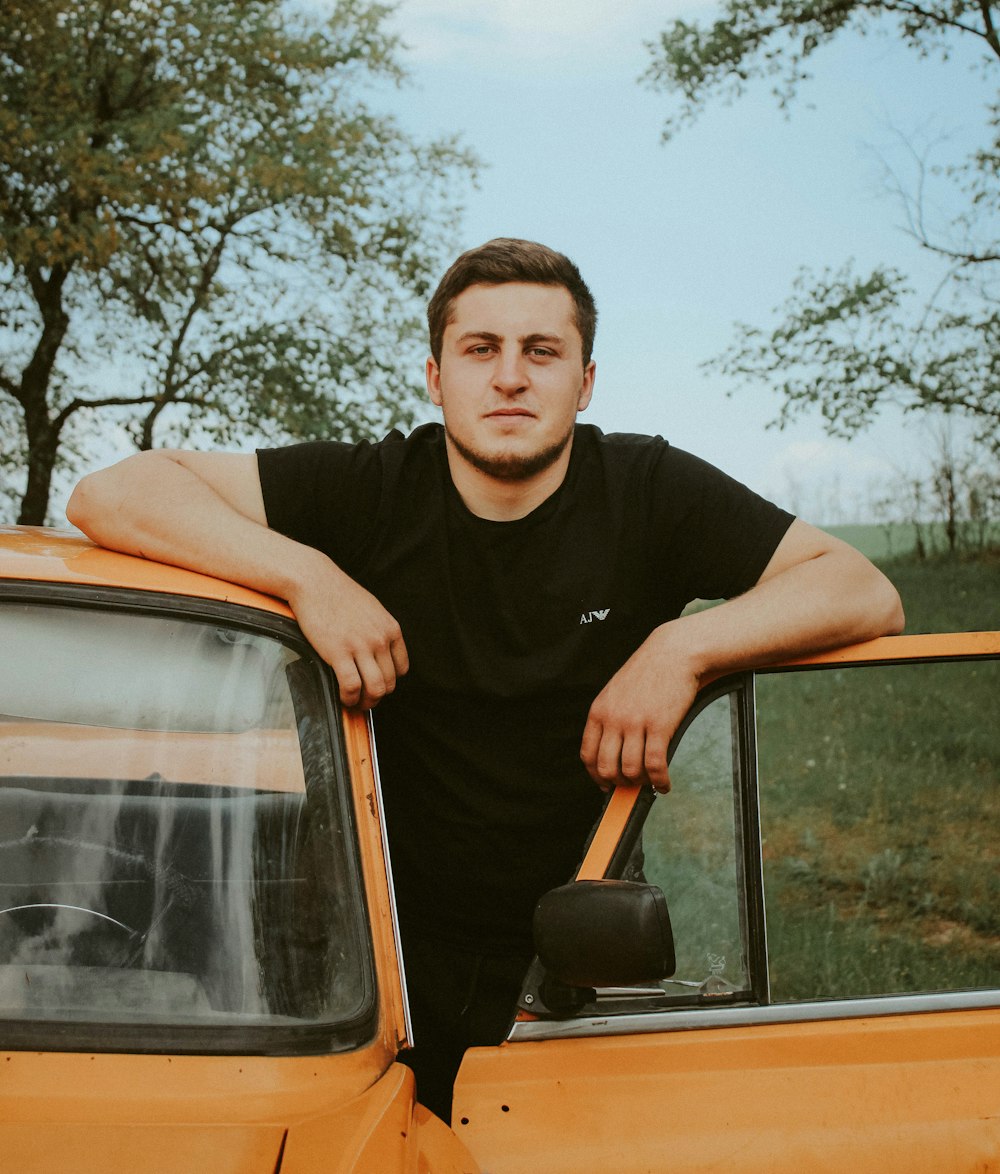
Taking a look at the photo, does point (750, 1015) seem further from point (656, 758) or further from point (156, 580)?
point (156, 580)

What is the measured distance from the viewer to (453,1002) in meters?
2.34

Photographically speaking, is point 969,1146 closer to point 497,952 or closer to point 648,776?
point 648,776

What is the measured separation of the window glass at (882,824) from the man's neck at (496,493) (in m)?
0.67

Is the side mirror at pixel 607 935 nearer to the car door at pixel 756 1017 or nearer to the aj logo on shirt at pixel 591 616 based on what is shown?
the car door at pixel 756 1017

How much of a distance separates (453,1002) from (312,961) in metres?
0.71

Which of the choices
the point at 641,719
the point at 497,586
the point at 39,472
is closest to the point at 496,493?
the point at 497,586

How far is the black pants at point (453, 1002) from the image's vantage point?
2.29 m

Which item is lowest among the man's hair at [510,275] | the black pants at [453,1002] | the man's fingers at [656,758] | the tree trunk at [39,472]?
the black pants at [453,1002]

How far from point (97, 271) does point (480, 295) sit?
12635 millimetres

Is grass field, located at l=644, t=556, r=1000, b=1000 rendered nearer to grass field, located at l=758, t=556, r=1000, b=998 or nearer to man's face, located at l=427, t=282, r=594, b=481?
grass field, located at l=758, t=556, r=1000, b=998

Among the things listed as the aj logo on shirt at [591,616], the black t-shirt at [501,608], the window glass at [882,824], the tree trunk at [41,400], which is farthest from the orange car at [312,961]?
the tree trunk at [41,400]

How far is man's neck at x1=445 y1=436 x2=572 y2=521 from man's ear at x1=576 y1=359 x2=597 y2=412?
12.0 inches

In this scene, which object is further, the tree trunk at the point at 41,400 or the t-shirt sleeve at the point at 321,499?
the tree trunk at the point at 41,400

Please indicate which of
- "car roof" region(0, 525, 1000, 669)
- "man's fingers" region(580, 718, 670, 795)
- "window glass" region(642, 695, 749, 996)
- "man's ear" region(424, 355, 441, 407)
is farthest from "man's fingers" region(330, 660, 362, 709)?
"man's ear" region(424, 355, 441, 407)
